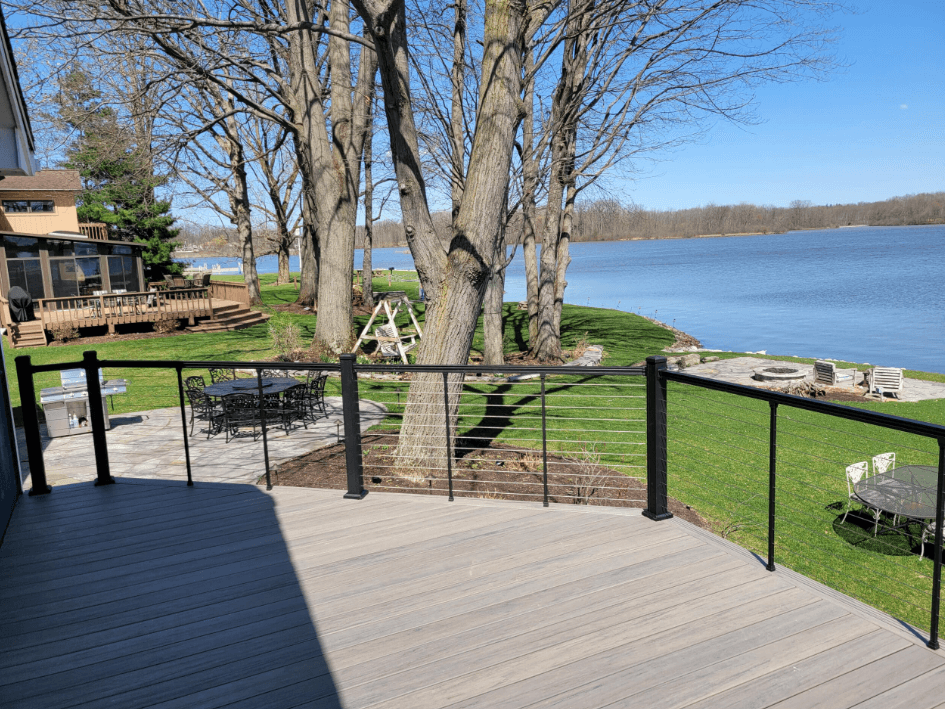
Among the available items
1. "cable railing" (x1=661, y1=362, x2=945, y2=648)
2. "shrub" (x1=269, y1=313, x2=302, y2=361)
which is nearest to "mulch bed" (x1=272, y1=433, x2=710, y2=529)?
"cable railing" (x1=661, y1=362, x2=945, y2=648)

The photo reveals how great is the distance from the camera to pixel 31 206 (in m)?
28.2

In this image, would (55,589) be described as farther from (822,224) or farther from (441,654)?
(822,224)

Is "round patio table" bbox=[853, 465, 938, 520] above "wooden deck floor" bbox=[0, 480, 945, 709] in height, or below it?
below

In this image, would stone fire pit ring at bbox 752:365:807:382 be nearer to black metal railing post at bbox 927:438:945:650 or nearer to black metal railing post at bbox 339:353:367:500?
black metal railing post at bbox 339:353:367:500

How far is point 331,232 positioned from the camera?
570 inches

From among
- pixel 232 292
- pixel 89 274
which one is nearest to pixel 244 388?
pixel 232 292

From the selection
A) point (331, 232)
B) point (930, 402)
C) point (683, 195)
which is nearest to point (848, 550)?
point (930, 402)

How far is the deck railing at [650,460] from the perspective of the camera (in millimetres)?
4109

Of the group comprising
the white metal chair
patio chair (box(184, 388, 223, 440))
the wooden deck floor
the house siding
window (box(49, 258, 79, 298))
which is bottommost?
the white metal chair

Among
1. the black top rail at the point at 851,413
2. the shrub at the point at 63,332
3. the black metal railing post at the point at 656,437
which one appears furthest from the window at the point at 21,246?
the black top rail at the point at 851,413

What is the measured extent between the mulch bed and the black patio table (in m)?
1.92

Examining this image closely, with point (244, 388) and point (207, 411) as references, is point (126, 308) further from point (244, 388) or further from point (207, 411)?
point (244, 388)

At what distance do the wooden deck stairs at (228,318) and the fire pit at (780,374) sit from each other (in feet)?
55.7

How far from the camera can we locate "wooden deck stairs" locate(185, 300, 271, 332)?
70.0 feet
